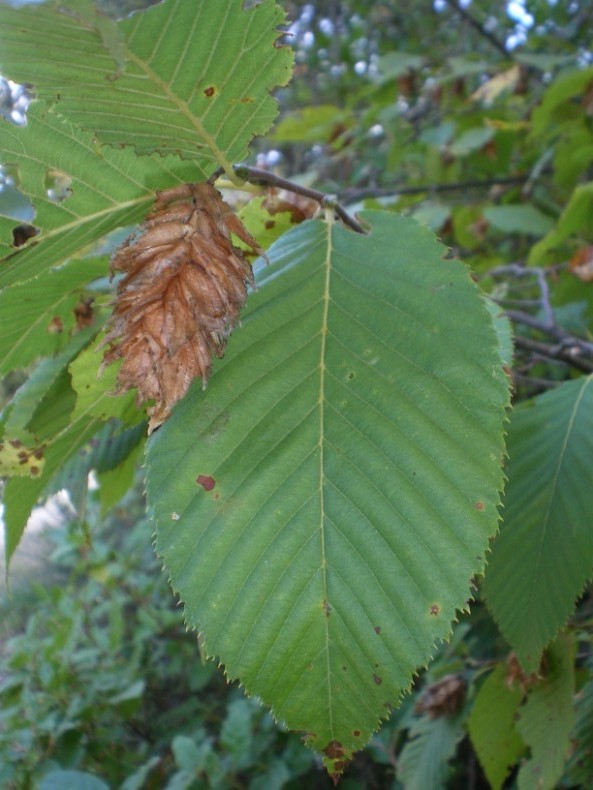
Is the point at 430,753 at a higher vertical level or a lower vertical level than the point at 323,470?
lower

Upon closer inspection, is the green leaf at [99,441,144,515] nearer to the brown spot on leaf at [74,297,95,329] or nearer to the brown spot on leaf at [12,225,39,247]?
the brown spot on leaf at [74,297,95,329]

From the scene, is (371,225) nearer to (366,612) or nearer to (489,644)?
(366,612)

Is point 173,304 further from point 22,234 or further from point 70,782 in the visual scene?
point 70,782

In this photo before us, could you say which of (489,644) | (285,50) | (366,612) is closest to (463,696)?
(489,644)

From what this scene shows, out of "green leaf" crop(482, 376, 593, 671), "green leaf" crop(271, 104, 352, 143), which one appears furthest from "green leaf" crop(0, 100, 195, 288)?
"green leaf" crop(271, 104, 352, 143)

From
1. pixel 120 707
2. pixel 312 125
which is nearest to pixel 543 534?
pixel 120 707

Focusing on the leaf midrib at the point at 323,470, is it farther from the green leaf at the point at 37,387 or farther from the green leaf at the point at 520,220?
the green leaf at the point at 520,220
